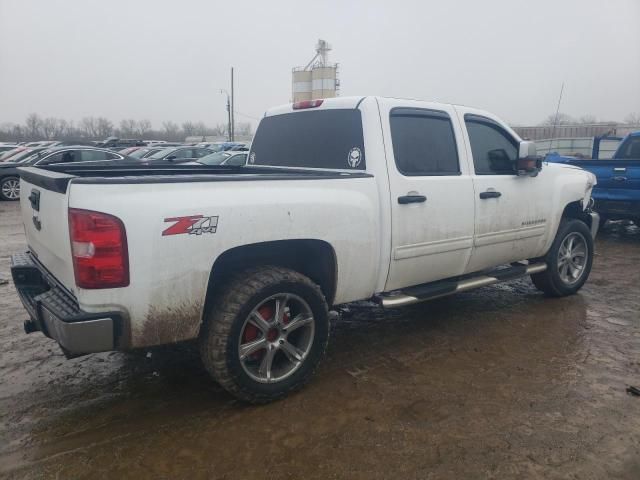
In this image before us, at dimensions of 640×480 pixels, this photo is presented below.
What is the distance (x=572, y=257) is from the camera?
5.63 metres

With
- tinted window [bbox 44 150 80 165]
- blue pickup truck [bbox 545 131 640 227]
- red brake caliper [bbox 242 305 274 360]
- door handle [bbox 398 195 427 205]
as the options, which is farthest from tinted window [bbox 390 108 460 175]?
tinted window [bbox 44 150 80 165]

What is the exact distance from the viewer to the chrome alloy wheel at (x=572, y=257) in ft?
18.1

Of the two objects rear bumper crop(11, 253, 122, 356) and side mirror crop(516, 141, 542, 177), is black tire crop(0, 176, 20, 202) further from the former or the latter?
side mirror crop(516, 141, 542, 177)

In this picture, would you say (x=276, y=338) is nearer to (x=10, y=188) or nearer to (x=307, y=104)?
(x=307, y=104)

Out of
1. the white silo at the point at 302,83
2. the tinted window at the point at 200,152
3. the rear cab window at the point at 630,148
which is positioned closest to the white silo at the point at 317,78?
the white silo at the point at 302,83

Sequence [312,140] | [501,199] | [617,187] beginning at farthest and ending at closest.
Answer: [617,187], [501,199], [312,140]

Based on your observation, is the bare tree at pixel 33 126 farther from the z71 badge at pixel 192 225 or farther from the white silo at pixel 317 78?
the z71 badge at pixel 192 225

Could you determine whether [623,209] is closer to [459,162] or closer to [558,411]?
[459,162]

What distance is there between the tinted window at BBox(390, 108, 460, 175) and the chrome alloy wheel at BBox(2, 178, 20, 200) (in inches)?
572

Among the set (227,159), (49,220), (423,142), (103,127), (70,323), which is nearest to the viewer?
(70,323)

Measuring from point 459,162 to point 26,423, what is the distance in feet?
12.0

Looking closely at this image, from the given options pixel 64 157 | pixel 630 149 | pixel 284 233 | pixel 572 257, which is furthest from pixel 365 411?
A: pixel 64 157

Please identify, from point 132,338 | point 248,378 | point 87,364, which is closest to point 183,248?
point 132,338

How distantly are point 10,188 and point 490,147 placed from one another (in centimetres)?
1480
